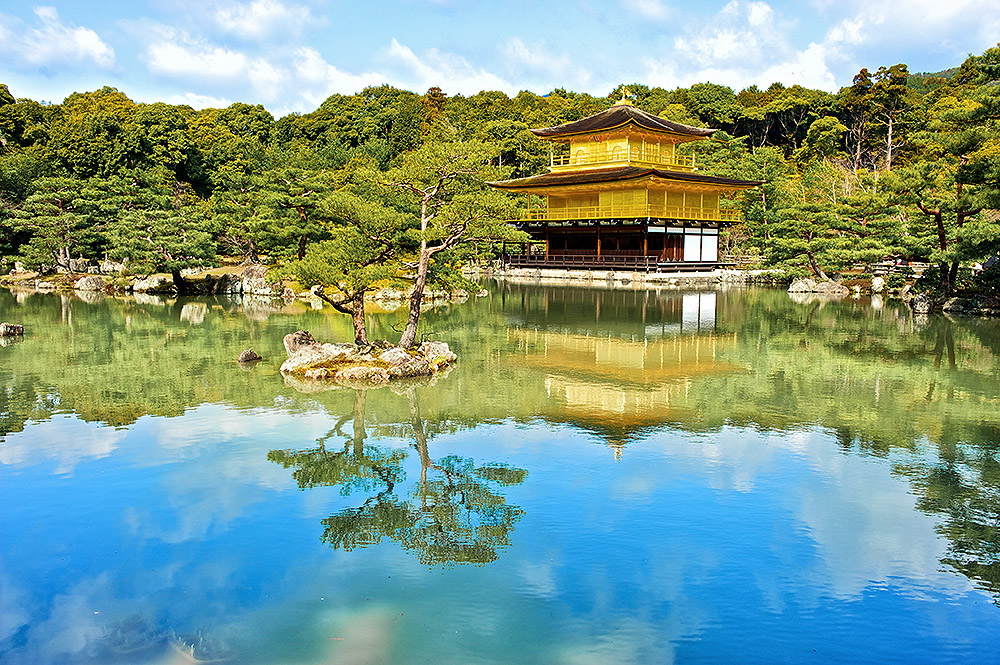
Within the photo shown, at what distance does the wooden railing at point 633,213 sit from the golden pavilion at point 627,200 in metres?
0.05

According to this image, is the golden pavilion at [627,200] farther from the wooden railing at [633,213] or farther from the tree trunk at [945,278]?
the tree trunk at [945,278]

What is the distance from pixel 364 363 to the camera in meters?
15.0

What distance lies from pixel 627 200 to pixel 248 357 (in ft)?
88.3

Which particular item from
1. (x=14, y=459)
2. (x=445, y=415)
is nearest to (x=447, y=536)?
(x=445, y=415)

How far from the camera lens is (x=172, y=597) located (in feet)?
21.1

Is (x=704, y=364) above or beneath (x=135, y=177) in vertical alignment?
beneath

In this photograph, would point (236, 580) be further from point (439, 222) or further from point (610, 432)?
point (439, 222)

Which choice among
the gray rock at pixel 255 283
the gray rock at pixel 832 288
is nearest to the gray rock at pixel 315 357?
the gray rock at pixel 255 283

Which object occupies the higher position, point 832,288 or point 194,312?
point 832,288

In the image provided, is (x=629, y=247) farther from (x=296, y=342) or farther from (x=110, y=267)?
(x=296, y=342)

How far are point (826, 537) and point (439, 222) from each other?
34.5 feet

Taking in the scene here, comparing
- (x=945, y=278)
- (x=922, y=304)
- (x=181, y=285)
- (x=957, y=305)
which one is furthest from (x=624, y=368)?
(x=181, y=285)

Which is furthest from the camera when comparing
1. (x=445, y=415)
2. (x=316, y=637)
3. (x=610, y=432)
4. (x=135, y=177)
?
(x=135, y=177)

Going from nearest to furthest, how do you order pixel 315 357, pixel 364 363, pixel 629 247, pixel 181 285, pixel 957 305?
pixel 364 363 → pixel 315 357 → pixel 957 305 → pixel 181 285 → pixel 629 247
